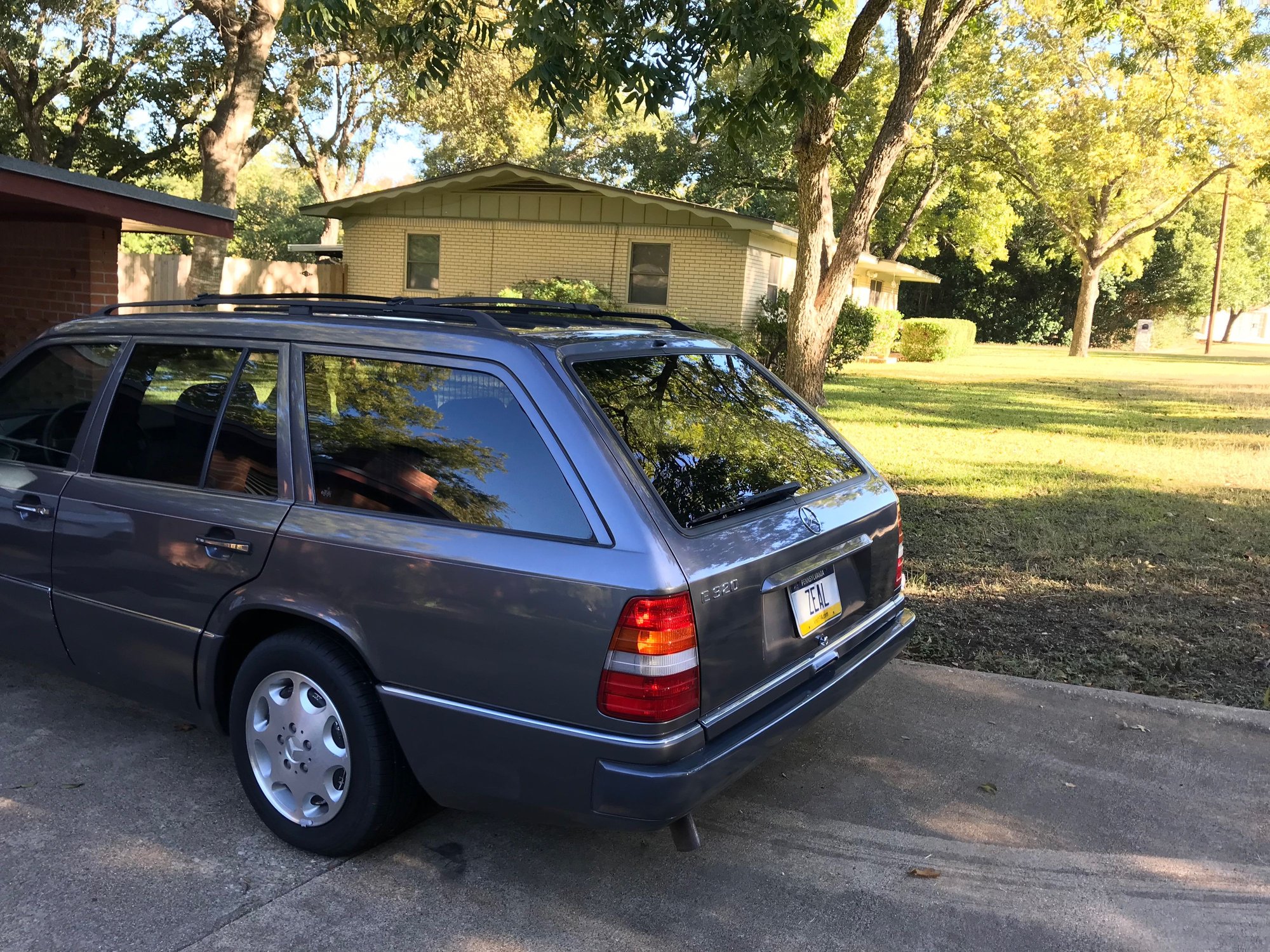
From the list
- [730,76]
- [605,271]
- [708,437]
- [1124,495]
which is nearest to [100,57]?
[605,271]

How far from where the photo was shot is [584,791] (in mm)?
2734

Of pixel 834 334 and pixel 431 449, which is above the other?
pixel 834 334

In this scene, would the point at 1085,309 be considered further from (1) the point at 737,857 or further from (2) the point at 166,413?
(2) the point at 166,413

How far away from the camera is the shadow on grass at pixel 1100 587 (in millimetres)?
5203

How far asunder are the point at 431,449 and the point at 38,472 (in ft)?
5.90

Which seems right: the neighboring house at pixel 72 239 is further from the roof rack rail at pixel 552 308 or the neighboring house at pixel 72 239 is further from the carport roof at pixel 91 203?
the roof rack rail at pixel 552 308

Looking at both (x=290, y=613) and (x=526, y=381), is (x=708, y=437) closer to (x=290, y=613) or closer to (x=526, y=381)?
(x=526, y=381)

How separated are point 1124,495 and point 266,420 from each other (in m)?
8.28

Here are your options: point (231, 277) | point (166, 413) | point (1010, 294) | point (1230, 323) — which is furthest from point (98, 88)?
point (1230, 323)

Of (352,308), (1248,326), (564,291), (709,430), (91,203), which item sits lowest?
(709,430)

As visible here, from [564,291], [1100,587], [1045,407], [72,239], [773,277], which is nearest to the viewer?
[1100,587]

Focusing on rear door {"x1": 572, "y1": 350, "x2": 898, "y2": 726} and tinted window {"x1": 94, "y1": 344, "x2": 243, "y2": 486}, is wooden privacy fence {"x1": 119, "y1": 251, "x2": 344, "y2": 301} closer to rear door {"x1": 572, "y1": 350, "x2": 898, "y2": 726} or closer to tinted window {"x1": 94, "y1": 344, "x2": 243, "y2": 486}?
tinted window {"x1": 94, "y1": 344, "x2": 243, "y2": 486}

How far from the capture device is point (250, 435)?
3.38 metres

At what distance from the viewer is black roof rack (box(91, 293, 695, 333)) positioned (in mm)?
3344
